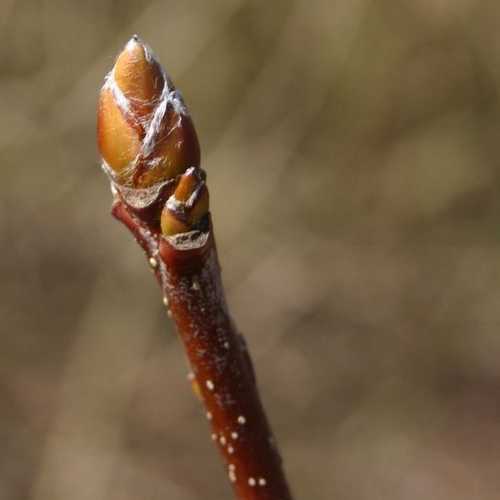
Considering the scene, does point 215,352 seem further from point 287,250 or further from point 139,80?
point 287,250

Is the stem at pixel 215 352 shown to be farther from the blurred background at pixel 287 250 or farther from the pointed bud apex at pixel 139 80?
the blurred background at pixel 287 250

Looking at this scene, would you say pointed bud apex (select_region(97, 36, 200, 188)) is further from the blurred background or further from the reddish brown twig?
the blurred background

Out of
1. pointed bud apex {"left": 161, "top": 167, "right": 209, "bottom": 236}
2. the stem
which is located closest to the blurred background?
the stem

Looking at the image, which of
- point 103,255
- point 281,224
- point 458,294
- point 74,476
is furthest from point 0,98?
point 458,294

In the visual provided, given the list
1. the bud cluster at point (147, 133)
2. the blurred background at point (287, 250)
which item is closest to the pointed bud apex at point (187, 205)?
the bud cluster at point (147, 133)

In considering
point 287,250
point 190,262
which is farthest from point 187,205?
point 287,250

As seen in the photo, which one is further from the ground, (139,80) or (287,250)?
(287,250)

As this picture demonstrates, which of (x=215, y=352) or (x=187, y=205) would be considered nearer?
(x=187, y=205)
